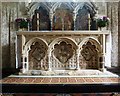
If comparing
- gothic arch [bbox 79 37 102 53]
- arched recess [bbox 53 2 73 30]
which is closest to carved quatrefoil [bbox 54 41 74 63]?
gothic arch [bbox 79 37 102 53]

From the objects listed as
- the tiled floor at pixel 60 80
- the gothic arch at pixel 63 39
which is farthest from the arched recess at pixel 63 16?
the tiled floor at pixel 60 80

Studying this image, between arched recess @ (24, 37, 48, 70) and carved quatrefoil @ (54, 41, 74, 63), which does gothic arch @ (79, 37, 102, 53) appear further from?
arched recess @ (24, 37, 48, 70)

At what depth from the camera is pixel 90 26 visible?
641 centimetres

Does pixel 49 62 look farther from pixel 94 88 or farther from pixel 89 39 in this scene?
pixel 94 88

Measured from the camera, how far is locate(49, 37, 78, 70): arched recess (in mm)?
5934

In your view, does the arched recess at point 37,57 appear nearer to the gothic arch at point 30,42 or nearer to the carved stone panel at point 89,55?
the gothic arch at point 30,42

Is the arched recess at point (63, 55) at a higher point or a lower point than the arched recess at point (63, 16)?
lower

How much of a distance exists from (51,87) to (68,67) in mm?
1497

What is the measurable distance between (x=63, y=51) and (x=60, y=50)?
0.25 feet

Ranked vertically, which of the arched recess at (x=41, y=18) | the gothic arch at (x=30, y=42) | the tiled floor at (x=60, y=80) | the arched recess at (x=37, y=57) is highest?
the arched recess at (x=41, y=18)

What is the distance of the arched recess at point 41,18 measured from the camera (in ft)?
21.1

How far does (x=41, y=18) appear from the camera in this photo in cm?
647

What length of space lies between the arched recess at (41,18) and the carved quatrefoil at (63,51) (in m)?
0.67

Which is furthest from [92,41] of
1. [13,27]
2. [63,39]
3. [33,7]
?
[13,27]
